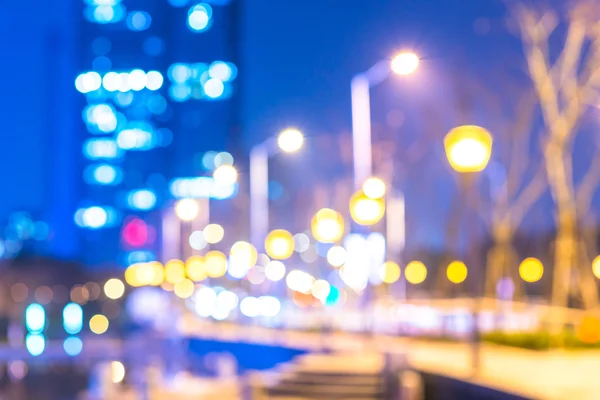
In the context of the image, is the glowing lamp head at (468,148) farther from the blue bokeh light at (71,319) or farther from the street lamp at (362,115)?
the blue bokeh light at (71,319)

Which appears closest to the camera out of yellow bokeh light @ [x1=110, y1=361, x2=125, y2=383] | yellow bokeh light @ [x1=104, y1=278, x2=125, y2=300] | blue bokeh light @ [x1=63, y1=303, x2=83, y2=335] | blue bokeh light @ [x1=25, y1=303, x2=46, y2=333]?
yellow bokeh light @ [x1=110, y1=361, x2=125, y2=383]

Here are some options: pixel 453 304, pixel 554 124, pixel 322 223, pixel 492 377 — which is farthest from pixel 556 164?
pixel 453 304

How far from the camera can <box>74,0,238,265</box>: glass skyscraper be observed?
11319cm

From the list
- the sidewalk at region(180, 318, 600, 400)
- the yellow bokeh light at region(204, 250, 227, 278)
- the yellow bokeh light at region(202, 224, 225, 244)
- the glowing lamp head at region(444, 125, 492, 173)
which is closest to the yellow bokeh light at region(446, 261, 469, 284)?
the yellow bokeh light at region(204, 250, 227, 278)

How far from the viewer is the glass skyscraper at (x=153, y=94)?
113188 millimetres

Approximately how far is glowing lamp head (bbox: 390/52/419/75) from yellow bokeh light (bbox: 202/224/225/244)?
168ft

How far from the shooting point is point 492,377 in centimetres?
1755

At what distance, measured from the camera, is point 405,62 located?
718 inches

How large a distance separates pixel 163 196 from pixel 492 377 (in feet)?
319

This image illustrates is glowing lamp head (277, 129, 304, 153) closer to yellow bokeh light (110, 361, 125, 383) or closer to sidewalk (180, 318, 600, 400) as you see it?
sidewalk (180, 318, 600, 400)

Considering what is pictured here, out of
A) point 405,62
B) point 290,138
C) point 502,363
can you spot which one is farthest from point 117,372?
point 405,62

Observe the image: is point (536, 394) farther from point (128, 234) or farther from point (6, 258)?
point (6, 258)

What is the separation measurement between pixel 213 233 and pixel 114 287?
24.5 meters

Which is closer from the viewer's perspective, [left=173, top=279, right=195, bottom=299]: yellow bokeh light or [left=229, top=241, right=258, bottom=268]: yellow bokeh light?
[left=229, top=241, right=258, bottom=268]: yellow bokeh light
